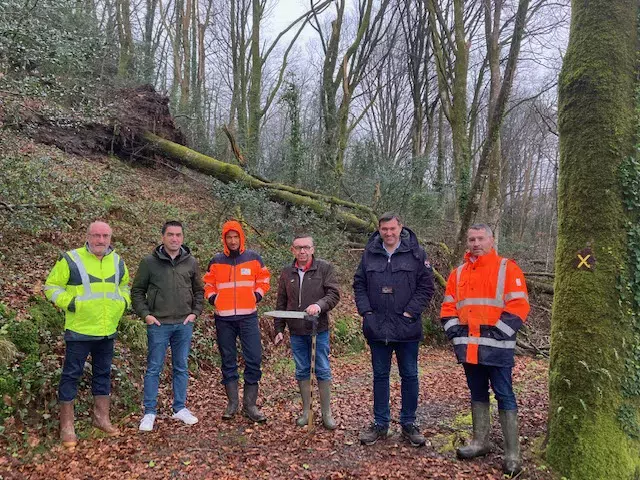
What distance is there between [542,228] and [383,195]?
59.2 ft

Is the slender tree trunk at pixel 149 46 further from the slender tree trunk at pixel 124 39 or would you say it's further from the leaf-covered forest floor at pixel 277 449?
the leaf-covered forest floor at pixel 277 449

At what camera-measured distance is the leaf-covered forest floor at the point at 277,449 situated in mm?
3992

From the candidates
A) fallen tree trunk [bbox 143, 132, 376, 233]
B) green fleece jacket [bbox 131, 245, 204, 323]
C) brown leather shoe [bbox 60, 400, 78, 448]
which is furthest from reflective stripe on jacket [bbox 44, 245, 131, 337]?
fallen tree trunk [bbox 143, 132, 376, 233]

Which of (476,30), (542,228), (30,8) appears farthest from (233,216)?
(542,228)

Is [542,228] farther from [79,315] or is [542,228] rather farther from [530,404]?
[79,315]

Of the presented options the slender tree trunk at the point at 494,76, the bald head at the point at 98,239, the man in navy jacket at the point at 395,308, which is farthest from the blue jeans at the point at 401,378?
the slender tree trunk at the point at 494,76

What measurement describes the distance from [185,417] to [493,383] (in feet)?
10.4

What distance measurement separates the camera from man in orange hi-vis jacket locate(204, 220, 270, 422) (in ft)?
17.2

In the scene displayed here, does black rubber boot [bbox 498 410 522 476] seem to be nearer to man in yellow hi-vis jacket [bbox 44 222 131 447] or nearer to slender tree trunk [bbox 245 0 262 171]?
man in yellow hi-vis jacket [bbox 44 222 131 447]

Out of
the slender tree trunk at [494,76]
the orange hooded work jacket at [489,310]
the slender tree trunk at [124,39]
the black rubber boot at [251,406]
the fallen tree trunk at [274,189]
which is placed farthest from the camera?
the slender tree trunk at [124,39]

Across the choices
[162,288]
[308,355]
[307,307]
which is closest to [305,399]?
[308,355]

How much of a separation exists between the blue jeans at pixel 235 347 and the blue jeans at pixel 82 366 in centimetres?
116

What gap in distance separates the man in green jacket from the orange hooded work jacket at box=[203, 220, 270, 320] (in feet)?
0.92

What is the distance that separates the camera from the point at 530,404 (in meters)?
5.81
